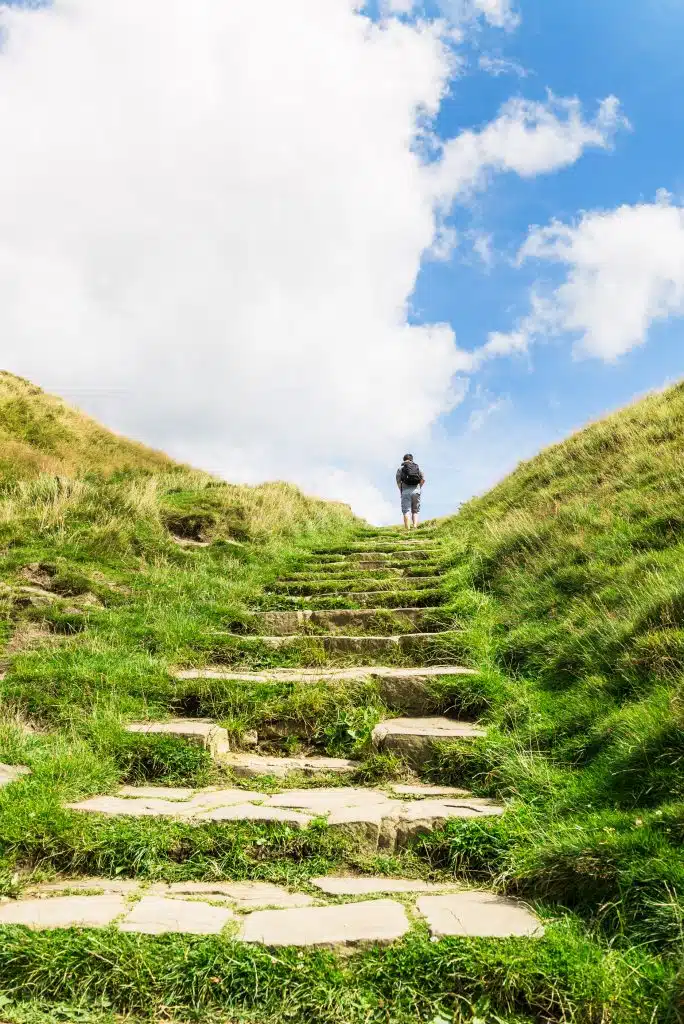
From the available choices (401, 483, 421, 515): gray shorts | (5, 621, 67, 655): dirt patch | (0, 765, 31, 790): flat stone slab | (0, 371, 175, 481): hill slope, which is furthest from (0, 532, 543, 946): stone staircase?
(401, 483, 421, 515): gray shorts

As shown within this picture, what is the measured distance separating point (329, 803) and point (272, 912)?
1.10 metres

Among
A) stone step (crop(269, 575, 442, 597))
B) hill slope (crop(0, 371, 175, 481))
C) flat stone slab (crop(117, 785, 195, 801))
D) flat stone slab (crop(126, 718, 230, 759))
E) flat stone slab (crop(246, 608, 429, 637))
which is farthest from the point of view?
hill slope (crop(0, 371, 175, 481))

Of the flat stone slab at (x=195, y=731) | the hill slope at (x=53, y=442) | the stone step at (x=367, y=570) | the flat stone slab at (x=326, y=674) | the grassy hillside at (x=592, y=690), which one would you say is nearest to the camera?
the grassy hillside at (x=592, y=690)

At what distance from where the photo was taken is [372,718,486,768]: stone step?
4973mm

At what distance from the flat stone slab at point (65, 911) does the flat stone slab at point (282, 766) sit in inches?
62.0

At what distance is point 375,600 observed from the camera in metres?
8.32

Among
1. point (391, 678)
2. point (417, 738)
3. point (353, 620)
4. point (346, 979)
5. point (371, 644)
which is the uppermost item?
point (353, 620)

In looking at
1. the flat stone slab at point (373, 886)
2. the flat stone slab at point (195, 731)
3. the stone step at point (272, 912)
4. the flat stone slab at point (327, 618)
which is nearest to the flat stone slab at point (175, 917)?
the stone step at point (272, 912)

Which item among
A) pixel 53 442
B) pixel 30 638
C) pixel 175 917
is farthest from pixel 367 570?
pixel 53 442

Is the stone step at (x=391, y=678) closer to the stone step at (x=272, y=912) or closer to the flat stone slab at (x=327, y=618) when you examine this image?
the flat stone slab at (x=327, y=618)

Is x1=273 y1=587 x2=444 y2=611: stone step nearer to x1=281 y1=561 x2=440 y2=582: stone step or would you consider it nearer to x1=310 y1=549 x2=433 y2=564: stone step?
x1=281 y1=561 x2=440 y2=582: stone step

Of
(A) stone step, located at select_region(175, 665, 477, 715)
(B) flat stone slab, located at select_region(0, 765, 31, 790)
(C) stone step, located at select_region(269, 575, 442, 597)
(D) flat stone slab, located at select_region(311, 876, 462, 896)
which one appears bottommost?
(D) flat stone slab, located at select_region(311, 876, 462, 896)

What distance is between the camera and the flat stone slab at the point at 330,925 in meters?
2.95

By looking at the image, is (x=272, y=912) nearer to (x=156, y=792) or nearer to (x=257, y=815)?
(x=257, y=815)
